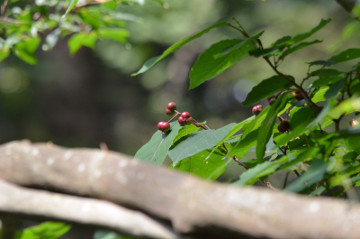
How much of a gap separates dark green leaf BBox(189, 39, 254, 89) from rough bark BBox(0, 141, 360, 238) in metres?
0.36

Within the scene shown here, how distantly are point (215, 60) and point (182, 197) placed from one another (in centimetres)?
45

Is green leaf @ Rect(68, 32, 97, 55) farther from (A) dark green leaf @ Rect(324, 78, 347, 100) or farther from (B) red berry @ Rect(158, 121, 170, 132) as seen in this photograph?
(A) dark green leaf @ Rect(324, 78, 347, 100)

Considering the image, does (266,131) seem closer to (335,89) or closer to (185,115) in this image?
(335,89)

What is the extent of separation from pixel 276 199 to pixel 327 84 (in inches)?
19.4

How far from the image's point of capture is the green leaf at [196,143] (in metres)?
1.10

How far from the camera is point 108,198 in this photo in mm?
732

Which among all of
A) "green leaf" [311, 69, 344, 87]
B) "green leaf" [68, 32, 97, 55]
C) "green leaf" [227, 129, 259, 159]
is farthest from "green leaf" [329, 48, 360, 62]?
"green leaf" [68, 32, 97, 55]

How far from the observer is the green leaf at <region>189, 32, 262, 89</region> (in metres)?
1.00

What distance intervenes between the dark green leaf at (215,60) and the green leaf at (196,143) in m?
0.14

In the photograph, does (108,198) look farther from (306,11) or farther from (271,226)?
(306,11)

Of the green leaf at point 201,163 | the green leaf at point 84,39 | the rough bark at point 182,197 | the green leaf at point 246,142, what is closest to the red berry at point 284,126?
the green leaf at point 246,142

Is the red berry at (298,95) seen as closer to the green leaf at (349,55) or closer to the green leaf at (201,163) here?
the green leaf at (349,55)

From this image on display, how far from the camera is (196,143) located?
3.71 ft

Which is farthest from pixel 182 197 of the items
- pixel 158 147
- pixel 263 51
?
pixel 158 147
